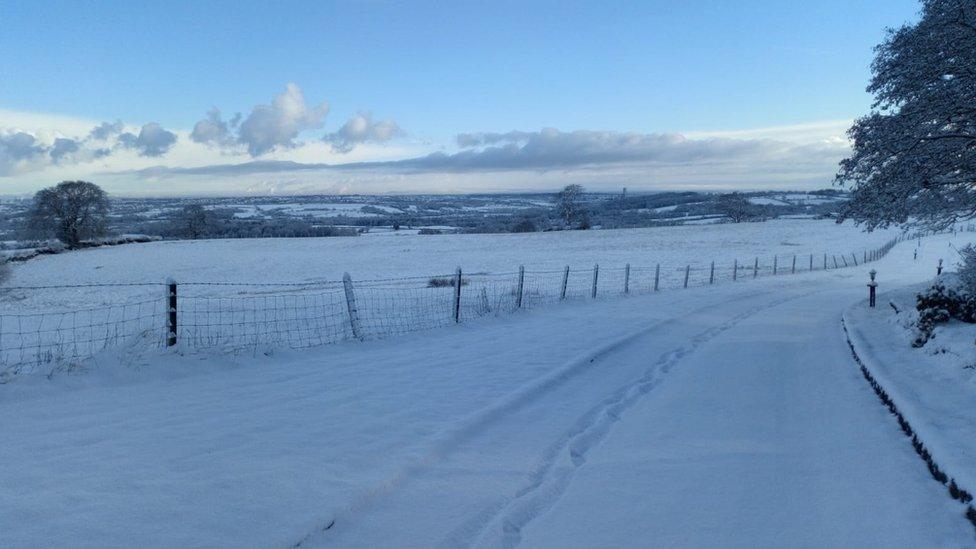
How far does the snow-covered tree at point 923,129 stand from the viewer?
41.0ft

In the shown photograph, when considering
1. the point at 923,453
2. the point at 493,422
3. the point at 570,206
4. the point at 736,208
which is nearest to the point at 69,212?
the point at 570,206

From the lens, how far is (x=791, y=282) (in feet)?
95.9

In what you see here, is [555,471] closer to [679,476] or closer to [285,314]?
[679,476]

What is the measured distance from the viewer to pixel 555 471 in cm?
580

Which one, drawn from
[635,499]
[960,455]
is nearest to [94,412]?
[635,499]

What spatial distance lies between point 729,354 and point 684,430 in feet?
16.7

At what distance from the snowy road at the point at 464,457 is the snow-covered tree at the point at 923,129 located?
6.05 m

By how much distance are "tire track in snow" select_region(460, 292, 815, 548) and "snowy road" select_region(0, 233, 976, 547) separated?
3 centimetres

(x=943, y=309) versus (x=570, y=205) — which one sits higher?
(x=570, y=205)

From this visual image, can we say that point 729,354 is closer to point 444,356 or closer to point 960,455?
point 444,356

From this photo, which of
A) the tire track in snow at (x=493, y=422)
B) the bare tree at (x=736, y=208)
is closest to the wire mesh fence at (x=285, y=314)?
the tire track in snow at (x=493, y=422)

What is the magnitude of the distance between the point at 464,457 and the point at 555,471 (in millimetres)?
859

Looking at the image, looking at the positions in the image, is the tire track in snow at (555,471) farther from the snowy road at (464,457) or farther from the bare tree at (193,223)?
the bare tree at (193,223)

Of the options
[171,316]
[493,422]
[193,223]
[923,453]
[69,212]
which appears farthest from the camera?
[193,223]
